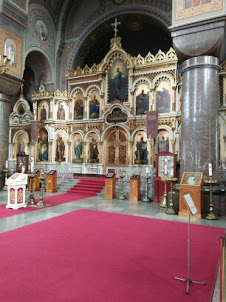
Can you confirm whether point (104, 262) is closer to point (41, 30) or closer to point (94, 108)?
point (94, 108)

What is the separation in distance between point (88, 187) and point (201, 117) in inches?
264

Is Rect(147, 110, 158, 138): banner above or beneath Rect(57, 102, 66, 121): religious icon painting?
beneath

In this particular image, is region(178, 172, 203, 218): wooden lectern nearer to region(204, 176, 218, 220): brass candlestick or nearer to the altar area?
region(204, 176, 218, 220): brass candlestick

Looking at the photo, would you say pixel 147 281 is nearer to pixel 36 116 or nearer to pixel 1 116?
pixel 1 116

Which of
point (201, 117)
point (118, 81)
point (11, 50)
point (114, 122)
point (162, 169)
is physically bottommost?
point (162, 169)

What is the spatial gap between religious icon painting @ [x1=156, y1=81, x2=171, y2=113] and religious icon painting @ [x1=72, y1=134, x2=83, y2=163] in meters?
5.29

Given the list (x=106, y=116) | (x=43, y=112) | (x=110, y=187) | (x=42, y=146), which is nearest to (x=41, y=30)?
(x=43, y=112)

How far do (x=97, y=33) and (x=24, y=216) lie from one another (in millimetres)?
14882

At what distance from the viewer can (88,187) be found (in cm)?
1240

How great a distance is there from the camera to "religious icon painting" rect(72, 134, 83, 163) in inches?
640

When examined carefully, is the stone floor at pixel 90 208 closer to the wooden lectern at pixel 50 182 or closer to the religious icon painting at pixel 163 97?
the wooden lectern at pixel 50 182

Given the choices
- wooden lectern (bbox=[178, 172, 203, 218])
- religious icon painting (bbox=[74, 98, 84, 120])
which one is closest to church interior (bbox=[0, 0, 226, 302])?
wooden lectern (bbox=[178, 172, 203, 218])

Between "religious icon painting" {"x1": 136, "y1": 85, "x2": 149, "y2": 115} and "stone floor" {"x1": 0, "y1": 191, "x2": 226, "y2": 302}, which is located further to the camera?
"religious icon painting" {"x1": 136, "y1": 85, "x2": 149, "y2": 115}

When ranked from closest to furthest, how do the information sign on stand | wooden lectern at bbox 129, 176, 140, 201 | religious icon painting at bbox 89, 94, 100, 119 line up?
the information sign on stand
wooden lectern at bbox 129, 176, 140, 201
religious icon painting at bbox 89, 94, 100, 119
